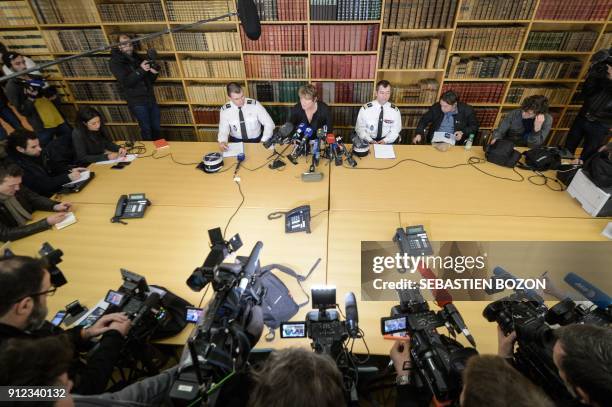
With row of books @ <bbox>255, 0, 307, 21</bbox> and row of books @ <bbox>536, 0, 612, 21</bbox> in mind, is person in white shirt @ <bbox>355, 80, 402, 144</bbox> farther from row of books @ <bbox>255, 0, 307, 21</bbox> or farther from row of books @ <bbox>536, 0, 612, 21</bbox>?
row of books @ <bbox>536, 0, 612, 21</bbox>

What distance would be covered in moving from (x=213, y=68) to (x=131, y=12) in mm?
1043

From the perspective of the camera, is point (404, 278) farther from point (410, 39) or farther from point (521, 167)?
point (410, 39)

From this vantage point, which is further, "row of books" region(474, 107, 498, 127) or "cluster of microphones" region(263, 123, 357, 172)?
"row of books" region(474, 107, 498, 127)

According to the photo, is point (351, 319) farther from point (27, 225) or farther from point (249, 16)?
point (27, 225)

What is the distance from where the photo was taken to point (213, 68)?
13.2ft

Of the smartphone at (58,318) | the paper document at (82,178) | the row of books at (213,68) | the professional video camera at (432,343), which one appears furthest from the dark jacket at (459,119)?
the smartphone at (58,318)

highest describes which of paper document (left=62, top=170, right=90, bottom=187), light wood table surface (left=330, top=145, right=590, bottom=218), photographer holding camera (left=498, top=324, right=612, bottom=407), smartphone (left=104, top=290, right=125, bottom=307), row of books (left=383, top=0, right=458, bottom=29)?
row of books (left=383, top=0, right=458, bottom=29)

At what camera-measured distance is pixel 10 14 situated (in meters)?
3.81

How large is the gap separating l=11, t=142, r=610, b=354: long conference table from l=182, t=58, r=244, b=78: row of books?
1570mm

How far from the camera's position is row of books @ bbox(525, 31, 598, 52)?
3.55 m

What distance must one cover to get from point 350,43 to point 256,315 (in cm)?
339

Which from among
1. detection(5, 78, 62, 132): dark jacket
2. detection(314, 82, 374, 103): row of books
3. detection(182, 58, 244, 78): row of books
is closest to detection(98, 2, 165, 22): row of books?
detection(182, 58, 244, 78): row of books

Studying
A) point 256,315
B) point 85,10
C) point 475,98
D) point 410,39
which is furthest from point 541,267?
point 85,10

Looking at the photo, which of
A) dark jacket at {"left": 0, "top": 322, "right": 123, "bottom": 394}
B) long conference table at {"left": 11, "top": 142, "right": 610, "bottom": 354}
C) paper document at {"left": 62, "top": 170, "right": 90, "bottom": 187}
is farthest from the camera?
paper document at {"left": 62, "top": 170, "right": 90, "bottom": 187}
